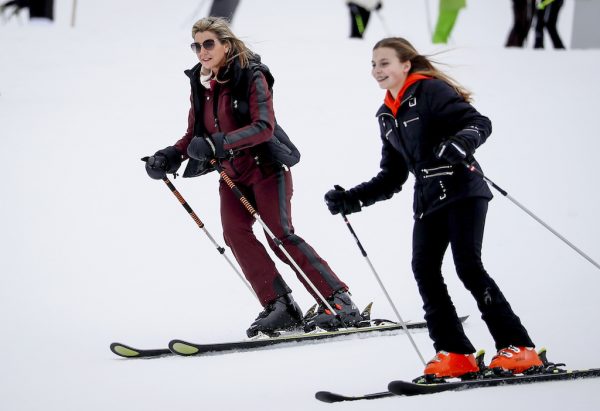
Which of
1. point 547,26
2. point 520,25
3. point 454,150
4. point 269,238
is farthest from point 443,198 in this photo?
point 520,25

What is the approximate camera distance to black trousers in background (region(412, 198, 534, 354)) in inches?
151

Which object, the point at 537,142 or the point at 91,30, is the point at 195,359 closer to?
the point at 537,142

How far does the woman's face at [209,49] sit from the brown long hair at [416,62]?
1.24 meters

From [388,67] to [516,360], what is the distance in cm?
132

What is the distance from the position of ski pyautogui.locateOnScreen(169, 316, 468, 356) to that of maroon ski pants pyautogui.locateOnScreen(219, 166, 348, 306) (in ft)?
0.85

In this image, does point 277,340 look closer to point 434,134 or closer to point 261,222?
point 261,222

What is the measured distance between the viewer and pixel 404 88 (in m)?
4.01

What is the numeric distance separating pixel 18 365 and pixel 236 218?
140 centimetres

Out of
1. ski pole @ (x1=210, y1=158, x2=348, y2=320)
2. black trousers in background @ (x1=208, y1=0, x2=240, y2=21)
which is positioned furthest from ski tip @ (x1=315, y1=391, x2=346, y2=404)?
black trousers in background @ (x1=208, y1=0, x2=240, y2=21)

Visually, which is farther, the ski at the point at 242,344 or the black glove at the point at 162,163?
the black glove at the point at 162,163

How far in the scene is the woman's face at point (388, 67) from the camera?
4008mm

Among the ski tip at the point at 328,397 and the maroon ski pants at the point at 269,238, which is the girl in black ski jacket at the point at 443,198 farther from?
the maroon ski pants at the point at 269,238

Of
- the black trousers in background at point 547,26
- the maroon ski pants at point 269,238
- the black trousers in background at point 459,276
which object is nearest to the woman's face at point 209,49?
the maroon ski pants at point 269,238

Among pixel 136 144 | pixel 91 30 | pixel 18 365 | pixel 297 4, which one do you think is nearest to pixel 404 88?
pixel 18 365
